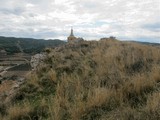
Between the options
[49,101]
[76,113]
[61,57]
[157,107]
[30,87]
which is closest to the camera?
[157,107]

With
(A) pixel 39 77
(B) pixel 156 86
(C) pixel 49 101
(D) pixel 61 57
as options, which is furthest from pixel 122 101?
(D) pixel 61 57

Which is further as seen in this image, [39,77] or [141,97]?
[39,77]

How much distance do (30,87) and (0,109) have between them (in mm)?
1689

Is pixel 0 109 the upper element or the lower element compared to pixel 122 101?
lower

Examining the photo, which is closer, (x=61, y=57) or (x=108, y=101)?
(x=108, y=101)

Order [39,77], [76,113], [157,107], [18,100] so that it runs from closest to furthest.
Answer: [157,107], [76,113], [18,100], [39,77]

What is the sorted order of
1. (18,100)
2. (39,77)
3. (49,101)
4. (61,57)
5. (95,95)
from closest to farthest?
(95,95) < (49,101) < (18,100) < (39,77) < (61,57)

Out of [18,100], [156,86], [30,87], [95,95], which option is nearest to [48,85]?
[30,87]

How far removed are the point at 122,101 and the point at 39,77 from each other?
190 inches

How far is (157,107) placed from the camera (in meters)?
5.29

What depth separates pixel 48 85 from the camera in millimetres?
9398

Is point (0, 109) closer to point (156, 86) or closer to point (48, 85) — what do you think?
point (48, 85)

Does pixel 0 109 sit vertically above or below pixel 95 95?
below

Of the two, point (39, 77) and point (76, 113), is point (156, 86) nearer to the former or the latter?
point (76, 113)
